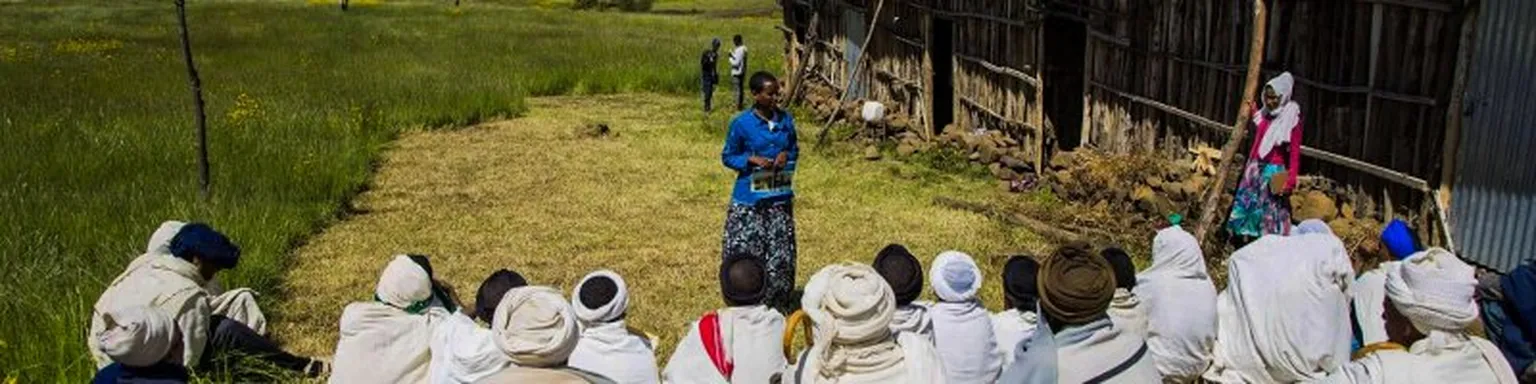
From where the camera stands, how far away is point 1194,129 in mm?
9312

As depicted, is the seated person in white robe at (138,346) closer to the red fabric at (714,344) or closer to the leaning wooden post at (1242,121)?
the red fabric at (714,344)

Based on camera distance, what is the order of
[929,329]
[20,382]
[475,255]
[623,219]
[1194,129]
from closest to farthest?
[929,329] < [20,382] < [475,255] < [1194,129] < [623,219]

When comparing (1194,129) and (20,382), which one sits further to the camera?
(1194,129)

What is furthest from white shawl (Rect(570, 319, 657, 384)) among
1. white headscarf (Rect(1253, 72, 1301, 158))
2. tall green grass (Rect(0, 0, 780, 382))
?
white headscarf (Rect(1253, 72, 1301, 158))

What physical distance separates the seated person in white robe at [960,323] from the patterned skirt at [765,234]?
2256mm

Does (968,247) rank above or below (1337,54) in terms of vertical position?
below

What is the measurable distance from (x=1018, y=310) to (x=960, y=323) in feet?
1.17

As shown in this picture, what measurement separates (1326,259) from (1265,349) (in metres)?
0.40

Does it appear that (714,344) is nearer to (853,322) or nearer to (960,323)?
(960,323)

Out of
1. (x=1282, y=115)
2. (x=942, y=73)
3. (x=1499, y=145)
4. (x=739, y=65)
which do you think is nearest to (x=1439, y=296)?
(x=1499, y=145)

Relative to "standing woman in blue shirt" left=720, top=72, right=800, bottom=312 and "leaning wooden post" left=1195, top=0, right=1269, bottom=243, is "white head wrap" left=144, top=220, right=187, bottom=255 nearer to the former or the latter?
"standing woman in blue shirt" left=720, top=72, right=800, bottom=312

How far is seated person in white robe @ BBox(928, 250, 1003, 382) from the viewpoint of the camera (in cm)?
441

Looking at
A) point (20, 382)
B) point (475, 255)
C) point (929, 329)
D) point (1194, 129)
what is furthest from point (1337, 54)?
point (20, 382)

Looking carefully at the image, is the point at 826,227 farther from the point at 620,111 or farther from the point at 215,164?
the point at 620,111
